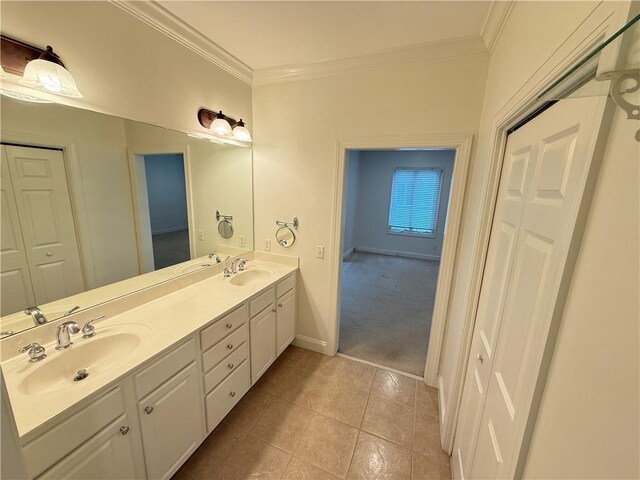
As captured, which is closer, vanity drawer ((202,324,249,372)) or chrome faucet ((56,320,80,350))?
chrome faucet ((56,320,80,350))

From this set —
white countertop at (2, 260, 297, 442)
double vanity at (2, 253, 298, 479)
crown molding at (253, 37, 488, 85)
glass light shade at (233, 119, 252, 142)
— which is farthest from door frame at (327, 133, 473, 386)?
glass light shade at (233, 119, 252, 142)

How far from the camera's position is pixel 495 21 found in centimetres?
139

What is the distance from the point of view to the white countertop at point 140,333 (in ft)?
2.94

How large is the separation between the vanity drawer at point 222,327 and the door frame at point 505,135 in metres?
1.44

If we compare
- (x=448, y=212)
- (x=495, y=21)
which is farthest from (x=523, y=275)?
(x=495, y=21)

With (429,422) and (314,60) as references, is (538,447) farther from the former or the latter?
(314,60)

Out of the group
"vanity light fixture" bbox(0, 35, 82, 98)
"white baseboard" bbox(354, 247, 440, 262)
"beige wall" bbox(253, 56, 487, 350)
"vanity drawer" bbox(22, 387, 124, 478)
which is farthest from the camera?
"white baseboard" bbox(354, 247, 440, 262)

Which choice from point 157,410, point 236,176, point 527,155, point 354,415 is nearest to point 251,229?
point 236,176

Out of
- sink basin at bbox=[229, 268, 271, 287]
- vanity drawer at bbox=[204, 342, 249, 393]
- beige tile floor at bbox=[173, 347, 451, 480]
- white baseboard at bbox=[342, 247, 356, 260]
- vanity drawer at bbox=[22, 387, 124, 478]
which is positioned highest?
sink basin at bbox=[229, 268, 271, 287]

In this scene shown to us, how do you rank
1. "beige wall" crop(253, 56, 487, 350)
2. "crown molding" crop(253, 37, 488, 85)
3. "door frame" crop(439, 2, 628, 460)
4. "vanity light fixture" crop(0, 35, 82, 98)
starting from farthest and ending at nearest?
"beige wall" crop(253, 56, 487, 350)
"crown molding" crop(253, 37, 488, 85)
"vanity light fixture" crop(0, 35, 82, 98)
"door frame" crop(439, 2, 628, 460)

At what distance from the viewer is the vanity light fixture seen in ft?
3.44

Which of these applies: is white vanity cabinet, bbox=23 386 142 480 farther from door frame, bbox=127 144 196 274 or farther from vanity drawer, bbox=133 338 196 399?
door frame, bbox=127 144 196 274

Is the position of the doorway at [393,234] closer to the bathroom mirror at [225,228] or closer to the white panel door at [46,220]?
the bathroom mirror at [225,228]

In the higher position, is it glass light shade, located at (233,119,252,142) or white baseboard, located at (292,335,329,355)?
glass light shade, located at (233,119,252,142)
